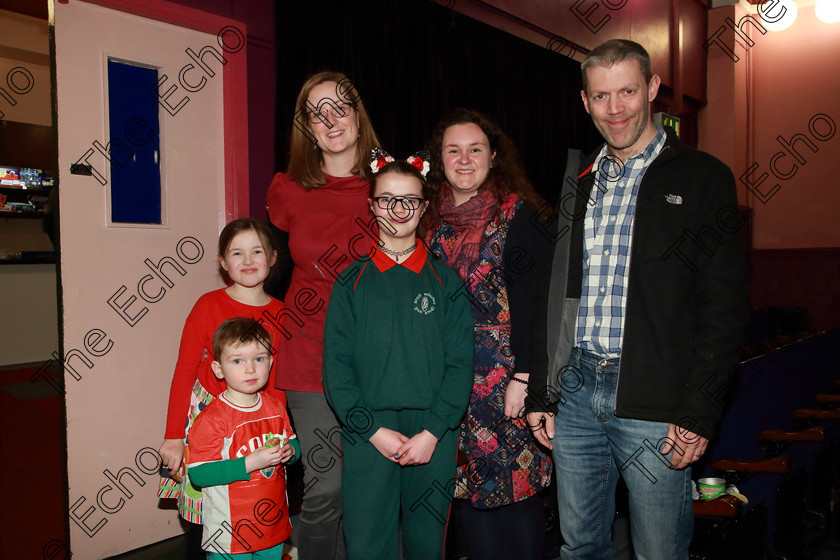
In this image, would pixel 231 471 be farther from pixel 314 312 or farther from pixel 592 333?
pixel 592 333

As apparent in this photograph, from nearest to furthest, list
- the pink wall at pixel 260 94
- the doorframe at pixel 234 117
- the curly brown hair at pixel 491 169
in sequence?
the curly brown hair at pixel 491 169, the doorframe at pixel 234 117, the pink wall at pixel 260 94

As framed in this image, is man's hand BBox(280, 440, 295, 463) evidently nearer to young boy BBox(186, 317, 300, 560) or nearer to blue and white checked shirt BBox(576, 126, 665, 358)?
young boy BBox(186, 317, 300, 560)

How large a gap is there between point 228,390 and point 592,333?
3.37ft

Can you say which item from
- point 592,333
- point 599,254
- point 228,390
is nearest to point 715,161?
point 599,254

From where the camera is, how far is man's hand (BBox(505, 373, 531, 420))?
160 centimetres

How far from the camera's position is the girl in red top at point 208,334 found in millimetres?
1711

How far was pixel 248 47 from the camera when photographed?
2.61m

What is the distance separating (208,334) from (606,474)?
1.22 meters

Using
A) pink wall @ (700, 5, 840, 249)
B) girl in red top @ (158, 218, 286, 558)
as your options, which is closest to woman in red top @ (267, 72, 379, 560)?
girl in red top @ (158, 218, 286, 558)

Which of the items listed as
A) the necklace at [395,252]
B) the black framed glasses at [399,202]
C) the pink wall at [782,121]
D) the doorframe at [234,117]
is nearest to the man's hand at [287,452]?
the necklace at [395,252]

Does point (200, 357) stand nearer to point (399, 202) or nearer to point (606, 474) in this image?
point (399, 202)

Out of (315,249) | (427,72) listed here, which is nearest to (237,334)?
(315,249)

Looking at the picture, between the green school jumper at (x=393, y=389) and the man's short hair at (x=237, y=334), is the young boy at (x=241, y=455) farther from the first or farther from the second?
the green school jumper at (x=393, y=389)

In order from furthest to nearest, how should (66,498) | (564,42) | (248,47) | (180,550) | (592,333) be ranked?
1. (564,42)
2. (248,47)
3. (180,550)
4. (66,498)
5. (592,333)
